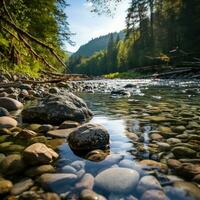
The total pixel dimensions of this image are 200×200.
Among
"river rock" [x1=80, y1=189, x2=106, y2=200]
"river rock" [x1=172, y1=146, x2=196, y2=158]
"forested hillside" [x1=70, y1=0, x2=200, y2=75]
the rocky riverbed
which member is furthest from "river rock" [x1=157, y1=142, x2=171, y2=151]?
"forested hillside" [x1=70, y1=0, x2=200, y2=75]

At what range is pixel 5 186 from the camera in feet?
7.47

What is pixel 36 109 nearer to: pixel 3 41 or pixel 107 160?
pixel 107 160

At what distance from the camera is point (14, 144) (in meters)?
3.43

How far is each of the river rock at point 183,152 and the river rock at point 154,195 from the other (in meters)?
0.92

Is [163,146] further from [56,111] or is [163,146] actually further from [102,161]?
[56,111]

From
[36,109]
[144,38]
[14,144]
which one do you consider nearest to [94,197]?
[14,144]

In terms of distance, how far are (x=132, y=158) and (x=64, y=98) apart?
2.73 m

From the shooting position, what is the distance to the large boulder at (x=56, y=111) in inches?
197

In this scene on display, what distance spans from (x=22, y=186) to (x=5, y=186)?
13cm

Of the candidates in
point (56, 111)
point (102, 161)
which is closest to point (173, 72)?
point (56, 111)

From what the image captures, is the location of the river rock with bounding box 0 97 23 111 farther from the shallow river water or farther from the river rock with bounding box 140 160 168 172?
the river rock with bounding box 140 160 168 172

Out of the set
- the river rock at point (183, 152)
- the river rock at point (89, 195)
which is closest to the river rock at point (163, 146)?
the river rock at point (183, 152)

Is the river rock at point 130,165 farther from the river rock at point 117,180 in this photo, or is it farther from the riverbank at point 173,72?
the riverbank at point 173,72

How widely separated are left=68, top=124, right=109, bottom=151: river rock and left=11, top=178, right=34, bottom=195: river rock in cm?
95
